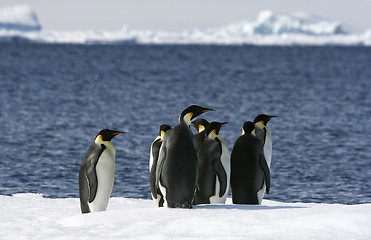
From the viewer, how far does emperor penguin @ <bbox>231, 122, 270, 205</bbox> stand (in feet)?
24.5

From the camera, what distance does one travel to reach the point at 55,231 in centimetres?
591

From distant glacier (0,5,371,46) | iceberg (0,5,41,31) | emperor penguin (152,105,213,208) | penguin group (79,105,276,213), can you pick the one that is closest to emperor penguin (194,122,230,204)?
penguin group (79,105,276,213)

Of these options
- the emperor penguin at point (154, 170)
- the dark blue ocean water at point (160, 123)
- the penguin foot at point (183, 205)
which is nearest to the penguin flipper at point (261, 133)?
the emperor penguin at point (154, 170)

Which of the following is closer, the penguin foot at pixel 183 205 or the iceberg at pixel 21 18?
the penguin foot at pixel 183 205

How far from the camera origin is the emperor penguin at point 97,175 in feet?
24.6

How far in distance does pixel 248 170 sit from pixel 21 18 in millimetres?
129683

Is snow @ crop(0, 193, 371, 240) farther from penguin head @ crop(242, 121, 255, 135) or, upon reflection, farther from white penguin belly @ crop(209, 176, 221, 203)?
penguin head @ crop(242, 121, 255, 135)

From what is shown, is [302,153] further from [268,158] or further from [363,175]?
[268,158]

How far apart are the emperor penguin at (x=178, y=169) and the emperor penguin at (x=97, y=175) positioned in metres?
1.01

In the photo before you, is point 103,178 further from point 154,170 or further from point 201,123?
point 201,123

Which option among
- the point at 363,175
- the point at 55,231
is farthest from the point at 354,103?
the point at 55,231

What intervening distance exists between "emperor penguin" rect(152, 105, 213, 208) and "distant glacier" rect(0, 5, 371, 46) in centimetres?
9191

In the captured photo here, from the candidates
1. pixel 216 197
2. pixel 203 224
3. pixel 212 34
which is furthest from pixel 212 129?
pixel 212 34

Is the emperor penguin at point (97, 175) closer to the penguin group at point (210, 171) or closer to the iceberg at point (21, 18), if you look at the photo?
the penguin group at point (210, 171)
